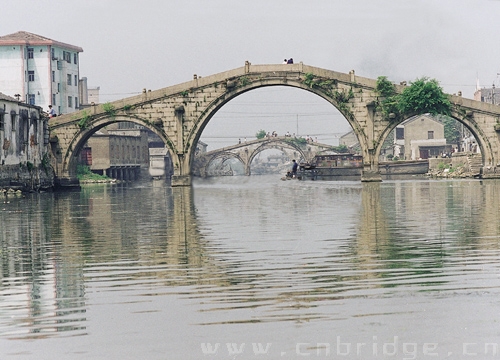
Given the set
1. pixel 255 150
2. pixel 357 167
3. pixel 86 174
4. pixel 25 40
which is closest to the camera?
pixel 86 174

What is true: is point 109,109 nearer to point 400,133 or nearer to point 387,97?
point 387,97

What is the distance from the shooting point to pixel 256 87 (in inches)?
1978

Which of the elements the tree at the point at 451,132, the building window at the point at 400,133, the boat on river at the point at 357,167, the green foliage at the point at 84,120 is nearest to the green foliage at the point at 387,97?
the green foliage at the point at 84,120

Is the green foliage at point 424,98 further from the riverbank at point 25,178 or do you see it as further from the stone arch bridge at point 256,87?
the riverbank at point 25,178

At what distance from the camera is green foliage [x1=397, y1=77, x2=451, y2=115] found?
49562mm

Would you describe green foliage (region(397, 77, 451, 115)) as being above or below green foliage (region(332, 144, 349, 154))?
above

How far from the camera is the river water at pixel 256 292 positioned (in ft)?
22.4

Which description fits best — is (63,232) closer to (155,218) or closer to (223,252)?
(155,218)

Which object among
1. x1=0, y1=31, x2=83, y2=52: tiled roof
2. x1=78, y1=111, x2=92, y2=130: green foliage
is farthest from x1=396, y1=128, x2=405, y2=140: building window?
x1=78, y1=111, x2=92, y2=130: green foliage

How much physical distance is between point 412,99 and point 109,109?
17044 mm

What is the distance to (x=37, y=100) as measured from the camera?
70.1m

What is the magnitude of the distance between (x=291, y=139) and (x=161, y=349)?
101165mm

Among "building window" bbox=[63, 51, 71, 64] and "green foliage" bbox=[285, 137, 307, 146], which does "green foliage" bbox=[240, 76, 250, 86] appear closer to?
"building window" bbox=[63, 51, 71, 64]

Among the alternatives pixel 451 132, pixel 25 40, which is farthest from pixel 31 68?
pixel 451 132
